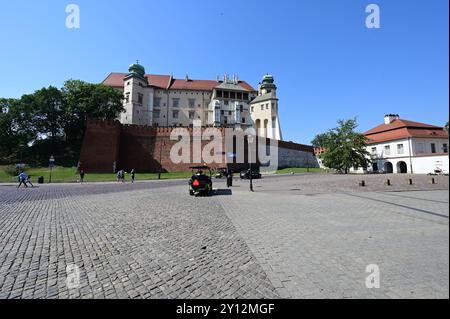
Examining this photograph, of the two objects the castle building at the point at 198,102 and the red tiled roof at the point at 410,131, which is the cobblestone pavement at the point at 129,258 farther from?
the castle building at the point at 198,102

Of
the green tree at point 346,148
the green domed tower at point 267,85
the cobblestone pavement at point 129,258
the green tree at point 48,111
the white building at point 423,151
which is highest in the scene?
the green domed tower at point 267,85

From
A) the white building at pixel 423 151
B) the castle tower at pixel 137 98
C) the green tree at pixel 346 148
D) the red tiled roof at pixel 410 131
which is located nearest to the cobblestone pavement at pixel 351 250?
the white building at pixel 423 151

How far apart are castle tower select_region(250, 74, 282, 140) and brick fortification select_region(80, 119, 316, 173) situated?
2620 centimetres

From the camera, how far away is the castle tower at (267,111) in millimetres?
67625

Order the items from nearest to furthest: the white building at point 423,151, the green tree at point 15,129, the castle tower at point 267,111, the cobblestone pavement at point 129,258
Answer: the white building at point 423,151 → the cobblestone pavement at point 129,258 → the green tree at point 15,129 → the castle tower at point 267,111

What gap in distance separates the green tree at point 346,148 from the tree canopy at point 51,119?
43.5m

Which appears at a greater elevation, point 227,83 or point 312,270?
point 227,83

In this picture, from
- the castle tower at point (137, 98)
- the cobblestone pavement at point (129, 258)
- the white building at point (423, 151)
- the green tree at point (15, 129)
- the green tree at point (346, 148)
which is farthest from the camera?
the castle tower at point (137, 98)

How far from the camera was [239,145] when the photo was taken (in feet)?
151

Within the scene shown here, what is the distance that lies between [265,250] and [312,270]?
1318 millimetres
